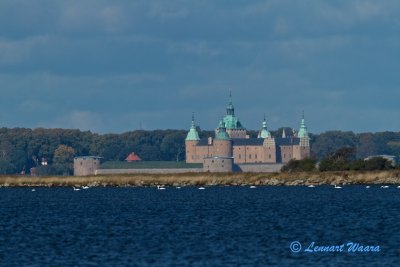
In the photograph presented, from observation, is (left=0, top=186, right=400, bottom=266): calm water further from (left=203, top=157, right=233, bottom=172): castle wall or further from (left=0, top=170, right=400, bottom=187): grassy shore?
(left=203, top=157, right=233, bottom=172): castle wall

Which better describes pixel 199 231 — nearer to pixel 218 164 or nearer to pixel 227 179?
pixel 227 179

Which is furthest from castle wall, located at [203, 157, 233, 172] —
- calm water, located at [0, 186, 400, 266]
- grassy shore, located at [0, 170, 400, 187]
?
calm water, located at [0, 186, 400, 266]

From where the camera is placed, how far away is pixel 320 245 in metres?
38.5

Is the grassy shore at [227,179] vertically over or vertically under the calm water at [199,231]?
over

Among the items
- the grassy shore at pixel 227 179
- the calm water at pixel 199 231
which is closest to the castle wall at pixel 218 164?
the grassy shore at pixel 227 179

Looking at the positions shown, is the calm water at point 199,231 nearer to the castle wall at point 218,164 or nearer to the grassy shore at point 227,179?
the grassy shore at point 227,179

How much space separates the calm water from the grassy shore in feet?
84.6

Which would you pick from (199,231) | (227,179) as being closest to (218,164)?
(227,179)

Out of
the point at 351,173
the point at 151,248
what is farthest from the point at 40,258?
the point at 351,173

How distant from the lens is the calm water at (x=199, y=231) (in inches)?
1404

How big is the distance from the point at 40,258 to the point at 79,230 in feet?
35.1

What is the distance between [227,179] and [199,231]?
60.3 metres

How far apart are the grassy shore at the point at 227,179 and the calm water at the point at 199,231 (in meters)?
25.8

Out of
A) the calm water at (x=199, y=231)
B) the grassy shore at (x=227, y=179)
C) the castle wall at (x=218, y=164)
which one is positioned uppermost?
the castle wall at (x=218, y=164)
